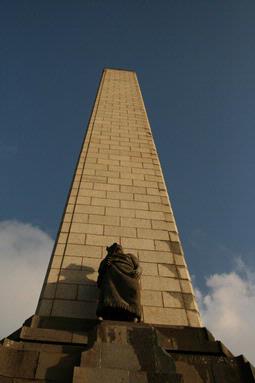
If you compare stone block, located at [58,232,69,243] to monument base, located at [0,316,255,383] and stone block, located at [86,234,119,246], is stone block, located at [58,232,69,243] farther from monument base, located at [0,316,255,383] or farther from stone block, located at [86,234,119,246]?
monument base, located at [0,316,255,383]

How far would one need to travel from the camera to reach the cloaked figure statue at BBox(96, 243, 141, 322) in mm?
5305

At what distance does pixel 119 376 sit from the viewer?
4031 mm

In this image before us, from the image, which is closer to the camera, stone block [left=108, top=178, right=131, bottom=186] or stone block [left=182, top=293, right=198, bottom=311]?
stone block [left=182, top=293, right=198, bottom=311]

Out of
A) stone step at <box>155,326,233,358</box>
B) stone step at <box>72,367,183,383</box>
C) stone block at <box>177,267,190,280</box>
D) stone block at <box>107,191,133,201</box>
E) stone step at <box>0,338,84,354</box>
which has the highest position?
stone block at <box>107,191,133,201</box>

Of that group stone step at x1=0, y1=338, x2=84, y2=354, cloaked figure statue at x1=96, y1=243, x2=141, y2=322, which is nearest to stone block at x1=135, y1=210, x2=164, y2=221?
cloaked figure statue at x1=96, y1=243, x2=141, y2=322

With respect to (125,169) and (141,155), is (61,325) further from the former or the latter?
(141,155)

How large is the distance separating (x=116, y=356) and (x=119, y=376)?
28cm

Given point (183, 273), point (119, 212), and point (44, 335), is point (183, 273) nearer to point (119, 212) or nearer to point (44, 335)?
point (119, 212)

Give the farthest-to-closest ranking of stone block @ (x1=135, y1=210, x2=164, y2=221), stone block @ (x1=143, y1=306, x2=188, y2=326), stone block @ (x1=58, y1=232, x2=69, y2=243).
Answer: stone block @ (x1=135, y1=210, x2=164, y2=221)
stone block @ (x1=58, y1=232, x2=69, y2=243)
stone block @ (x1=143, y1=306, x2=188, y2=326)

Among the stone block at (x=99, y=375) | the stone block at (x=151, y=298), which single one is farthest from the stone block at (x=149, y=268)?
the stone block at (x=99, y=375)

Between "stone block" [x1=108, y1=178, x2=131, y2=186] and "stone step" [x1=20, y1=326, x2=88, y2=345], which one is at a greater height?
"stone block" [x1=108, y1=178, x2=131, y2=186]

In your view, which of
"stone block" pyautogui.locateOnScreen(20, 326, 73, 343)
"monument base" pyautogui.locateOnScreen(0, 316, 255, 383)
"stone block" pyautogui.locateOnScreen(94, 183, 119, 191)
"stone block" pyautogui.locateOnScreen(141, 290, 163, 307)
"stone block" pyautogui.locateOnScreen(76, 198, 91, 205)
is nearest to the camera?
Result: "monument base" pyautogui.locateOnScreen(0, 316, 255, 383)

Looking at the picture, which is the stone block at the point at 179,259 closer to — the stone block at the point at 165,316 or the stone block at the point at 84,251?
the stone block at the point at 165,316

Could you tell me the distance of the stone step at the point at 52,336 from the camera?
4836mm
